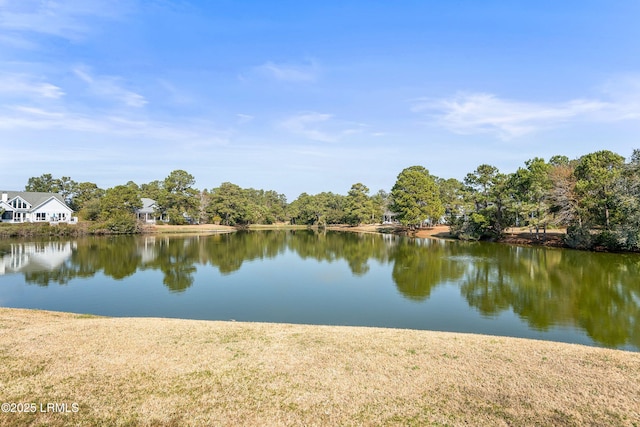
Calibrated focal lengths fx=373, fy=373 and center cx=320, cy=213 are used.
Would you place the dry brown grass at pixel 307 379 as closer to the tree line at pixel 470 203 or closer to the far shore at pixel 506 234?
the tree line at pixel 470 203

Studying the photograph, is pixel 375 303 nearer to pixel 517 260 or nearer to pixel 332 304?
pixel 332 304

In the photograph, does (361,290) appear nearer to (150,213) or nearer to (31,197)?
(31,197)

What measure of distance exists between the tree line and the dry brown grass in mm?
31025

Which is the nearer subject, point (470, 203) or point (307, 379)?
point (307, 379)

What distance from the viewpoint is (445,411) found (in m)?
5.59

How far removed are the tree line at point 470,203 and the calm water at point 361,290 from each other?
5471 mm

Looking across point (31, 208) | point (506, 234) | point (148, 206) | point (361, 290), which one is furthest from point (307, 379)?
point (148, 206)

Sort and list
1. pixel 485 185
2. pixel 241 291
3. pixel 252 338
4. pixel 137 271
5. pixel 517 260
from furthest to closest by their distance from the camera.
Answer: pixel 485 185
pixel 517 260
pixel 137 271
pixel 241 291
pixel 252 338

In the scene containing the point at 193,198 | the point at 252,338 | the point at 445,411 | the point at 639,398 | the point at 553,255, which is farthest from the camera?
the point at 193,198

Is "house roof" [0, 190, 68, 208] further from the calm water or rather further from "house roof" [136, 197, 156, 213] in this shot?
the calm water

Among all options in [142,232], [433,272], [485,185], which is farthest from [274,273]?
[142,232]

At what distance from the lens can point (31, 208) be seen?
5744 cm

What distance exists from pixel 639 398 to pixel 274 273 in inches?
798

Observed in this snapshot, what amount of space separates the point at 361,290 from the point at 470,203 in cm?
3648
